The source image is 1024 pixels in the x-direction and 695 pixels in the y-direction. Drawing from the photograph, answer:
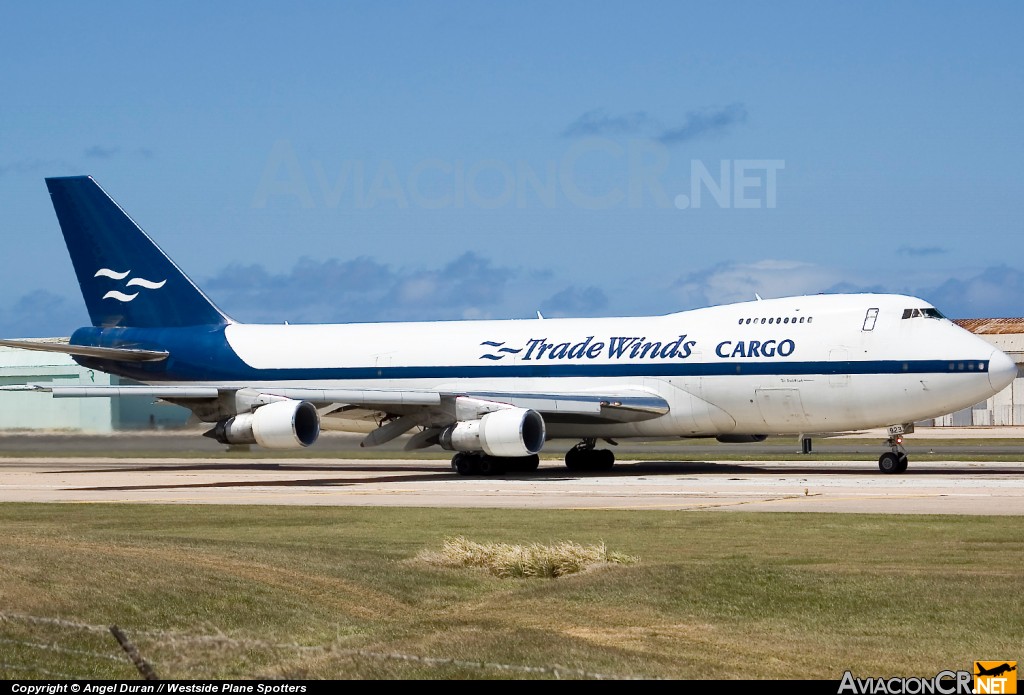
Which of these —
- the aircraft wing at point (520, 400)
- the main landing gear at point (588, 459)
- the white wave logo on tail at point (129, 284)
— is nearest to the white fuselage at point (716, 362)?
the aircraft wing at point (520, 400)

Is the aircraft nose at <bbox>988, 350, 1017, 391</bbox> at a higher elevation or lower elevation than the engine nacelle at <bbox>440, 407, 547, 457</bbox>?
higher

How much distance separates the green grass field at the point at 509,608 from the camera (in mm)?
10484

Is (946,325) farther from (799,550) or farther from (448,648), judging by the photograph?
(448,648)

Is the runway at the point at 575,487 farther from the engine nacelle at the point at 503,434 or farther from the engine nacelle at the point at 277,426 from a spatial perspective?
the engine nacelle at the point at 277,426

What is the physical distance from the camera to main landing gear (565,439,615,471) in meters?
42.1

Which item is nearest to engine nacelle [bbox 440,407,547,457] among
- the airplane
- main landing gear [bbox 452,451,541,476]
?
the airplane

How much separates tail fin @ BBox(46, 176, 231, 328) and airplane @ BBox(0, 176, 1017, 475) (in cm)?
5

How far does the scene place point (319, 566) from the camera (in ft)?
50.6

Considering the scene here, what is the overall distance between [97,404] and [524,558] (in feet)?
134

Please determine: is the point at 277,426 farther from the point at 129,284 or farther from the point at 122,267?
the point at 122,267

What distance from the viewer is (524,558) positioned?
51.9 ft

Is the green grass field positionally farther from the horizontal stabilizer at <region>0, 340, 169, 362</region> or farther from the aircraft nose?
the horizontal stabilizer at <region>0, 340, 169, 362</region>

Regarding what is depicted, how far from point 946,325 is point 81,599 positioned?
2843 cm

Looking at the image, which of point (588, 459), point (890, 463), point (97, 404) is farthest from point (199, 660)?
point (97, 404)
